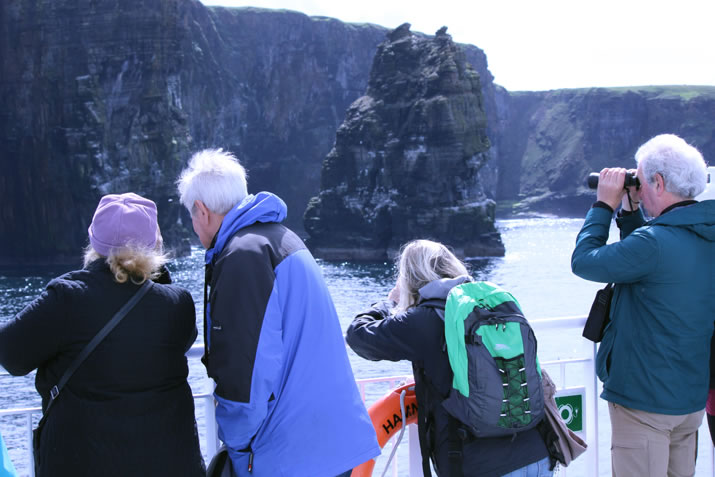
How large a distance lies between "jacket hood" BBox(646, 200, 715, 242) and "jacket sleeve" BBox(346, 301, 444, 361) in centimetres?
125

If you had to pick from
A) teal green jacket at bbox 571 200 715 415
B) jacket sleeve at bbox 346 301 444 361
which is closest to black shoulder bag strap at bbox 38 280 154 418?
jacket sleeve at bbox 346 301 444 361

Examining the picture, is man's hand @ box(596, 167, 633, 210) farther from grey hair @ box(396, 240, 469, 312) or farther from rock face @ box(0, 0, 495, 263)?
rock face @ box(0, 0, 495, 263)

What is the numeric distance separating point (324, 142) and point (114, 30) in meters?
86.6

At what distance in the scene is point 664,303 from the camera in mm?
3385

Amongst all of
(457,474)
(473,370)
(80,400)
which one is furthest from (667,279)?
(80,400)

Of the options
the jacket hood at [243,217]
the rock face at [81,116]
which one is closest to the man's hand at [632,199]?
the jacket hood at [243,217]

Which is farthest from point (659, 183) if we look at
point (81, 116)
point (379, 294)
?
point (81, 116)

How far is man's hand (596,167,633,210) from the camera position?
11.8 ft

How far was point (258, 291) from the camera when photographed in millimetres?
2605

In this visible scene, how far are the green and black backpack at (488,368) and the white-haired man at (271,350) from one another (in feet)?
1.39

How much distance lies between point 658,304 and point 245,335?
6.51 ft

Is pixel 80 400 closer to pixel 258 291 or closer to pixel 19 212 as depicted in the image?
pixel 258 291

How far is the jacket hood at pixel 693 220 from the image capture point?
11.2 feet

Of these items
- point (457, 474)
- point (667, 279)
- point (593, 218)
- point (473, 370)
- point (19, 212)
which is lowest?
point (19, 212)
